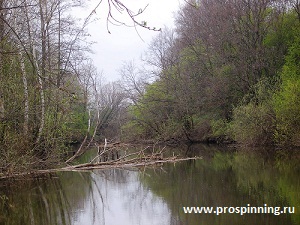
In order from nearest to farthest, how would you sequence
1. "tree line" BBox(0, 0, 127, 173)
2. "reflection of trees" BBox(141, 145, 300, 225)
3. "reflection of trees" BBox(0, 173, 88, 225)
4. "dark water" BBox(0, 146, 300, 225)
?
1. "reflection of trees" BBox(141, 145, 300, 225)
2. "dark water" BBox(0, 146, 300, 225)
3. "reflection of trees" BBox(0, 173, 88, 225)
4. "tree line" BBox(0, 0, 127, 173)

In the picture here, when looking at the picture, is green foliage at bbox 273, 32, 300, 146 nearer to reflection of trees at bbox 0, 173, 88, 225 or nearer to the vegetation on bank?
the vegetation on bank

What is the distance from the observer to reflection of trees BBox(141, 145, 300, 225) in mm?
7125

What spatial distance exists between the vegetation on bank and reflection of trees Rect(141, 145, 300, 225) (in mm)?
7106

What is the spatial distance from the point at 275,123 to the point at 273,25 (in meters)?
8.18

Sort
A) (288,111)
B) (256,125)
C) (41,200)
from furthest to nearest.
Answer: (256,125) < (288,111) < (41,200)

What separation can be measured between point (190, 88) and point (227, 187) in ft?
65.6

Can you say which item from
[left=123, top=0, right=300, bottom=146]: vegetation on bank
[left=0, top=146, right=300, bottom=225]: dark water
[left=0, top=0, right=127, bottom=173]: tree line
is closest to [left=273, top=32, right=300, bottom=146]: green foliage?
[left=123, top=0, right=300, bottom=146]: vegetation on bank

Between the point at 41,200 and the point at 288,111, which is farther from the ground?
the point at 288,111

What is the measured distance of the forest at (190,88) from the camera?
13023 mm

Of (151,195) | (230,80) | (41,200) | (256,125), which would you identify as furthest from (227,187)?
(230,80)

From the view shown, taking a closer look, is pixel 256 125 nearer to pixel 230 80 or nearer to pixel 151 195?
pixel 230 80

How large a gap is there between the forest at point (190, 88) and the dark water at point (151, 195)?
4.67 ft

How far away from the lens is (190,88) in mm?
29781

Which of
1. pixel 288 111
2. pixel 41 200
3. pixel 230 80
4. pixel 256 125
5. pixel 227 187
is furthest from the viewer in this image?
pixel 230 80
